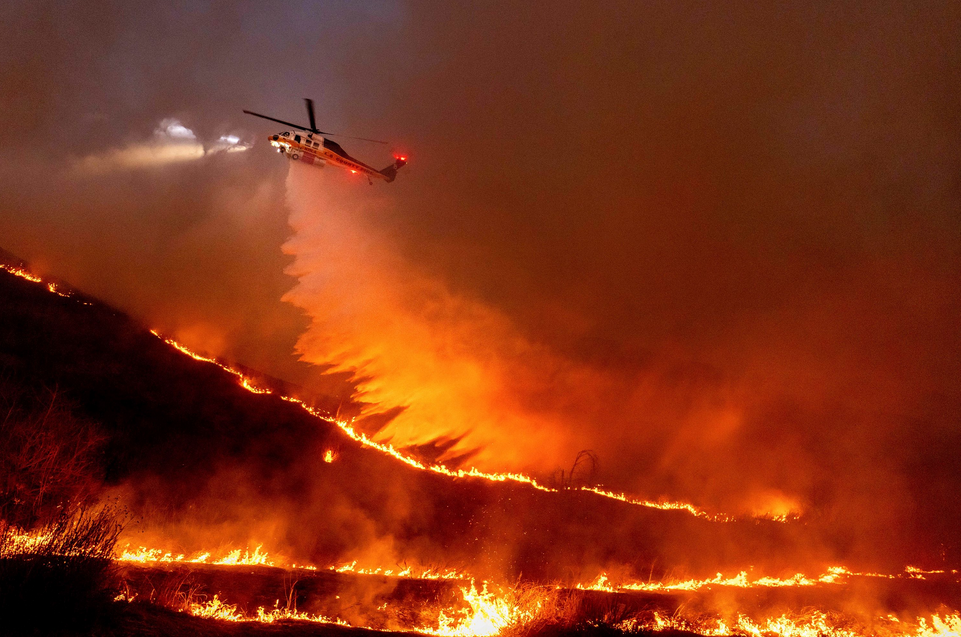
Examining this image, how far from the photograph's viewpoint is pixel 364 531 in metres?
25.5

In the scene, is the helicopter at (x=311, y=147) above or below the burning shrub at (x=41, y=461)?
above

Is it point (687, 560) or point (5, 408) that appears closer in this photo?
point (5, 408)

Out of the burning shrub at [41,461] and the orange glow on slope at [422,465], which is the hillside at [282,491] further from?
the burning shrub at [41,461]

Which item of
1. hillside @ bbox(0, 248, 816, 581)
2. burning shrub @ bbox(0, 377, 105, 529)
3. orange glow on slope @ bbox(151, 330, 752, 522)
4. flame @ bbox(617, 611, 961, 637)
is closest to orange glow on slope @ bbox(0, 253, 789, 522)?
orange glow on slope @ bbox(151, 330, 752, 522)

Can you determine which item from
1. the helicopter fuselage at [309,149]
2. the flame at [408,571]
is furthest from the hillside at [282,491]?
the helicopter fuselage at [309,149]

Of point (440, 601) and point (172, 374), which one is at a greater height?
point (172, 374)

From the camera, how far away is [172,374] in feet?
98.8

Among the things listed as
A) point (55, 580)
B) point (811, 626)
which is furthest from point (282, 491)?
point (811, 626)

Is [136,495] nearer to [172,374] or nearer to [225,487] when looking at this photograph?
[225,487]

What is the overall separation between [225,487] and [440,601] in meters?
11.5

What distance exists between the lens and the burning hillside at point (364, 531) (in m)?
17.3

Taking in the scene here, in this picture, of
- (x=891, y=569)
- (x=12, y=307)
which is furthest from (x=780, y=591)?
(x=12, y=307)

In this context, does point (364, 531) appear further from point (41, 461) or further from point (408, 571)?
→ point (41, 461)

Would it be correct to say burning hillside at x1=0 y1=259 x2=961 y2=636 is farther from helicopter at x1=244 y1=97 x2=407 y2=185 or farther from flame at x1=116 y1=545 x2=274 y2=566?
helicopter at x1=244 y1=97 x2=407 y2=185
